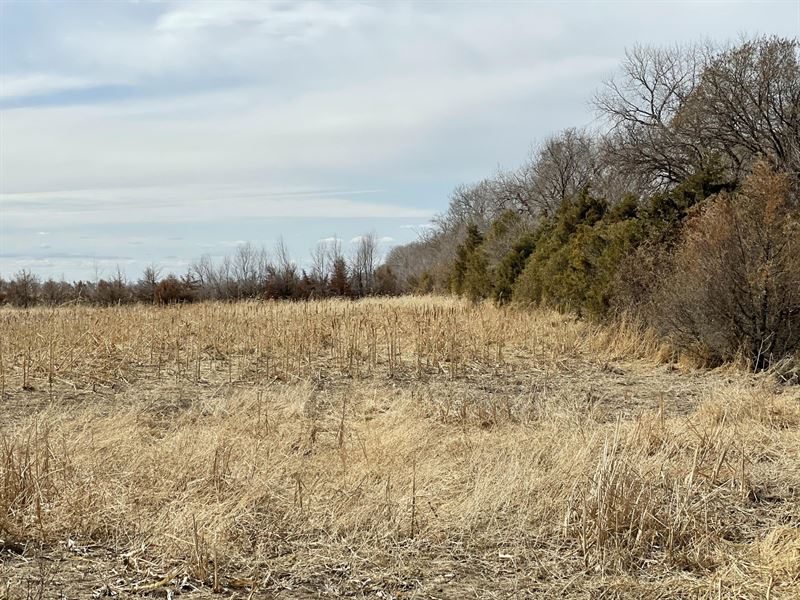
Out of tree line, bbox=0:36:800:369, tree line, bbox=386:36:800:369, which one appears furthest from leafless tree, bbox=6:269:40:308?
tree line, bbox=386:36:800:369

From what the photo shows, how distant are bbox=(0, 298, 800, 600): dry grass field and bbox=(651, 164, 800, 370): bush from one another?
129 centimetres

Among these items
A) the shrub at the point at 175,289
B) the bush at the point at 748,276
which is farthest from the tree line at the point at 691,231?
the shrub at the point at 175,289

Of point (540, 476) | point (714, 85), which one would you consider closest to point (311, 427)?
point (540, 476)

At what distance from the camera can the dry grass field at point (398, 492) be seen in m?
3.47

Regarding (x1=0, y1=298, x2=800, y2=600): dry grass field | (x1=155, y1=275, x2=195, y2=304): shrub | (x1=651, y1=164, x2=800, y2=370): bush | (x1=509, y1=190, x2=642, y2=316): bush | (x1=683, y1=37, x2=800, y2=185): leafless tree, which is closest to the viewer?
(x1=0, y1=298, x2=800, y2=600): dry grass field

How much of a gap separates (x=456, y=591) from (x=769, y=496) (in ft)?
8.11

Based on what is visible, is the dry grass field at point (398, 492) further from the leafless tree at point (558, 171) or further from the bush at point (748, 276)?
the leafless tree at point (558, 171)

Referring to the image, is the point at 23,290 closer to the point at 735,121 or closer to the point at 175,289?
the point at 175,289

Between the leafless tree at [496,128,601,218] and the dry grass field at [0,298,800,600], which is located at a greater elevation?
the leafless tree at [496,128,601,218]

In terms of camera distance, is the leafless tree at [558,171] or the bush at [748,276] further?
the leafless tree at [558,171]

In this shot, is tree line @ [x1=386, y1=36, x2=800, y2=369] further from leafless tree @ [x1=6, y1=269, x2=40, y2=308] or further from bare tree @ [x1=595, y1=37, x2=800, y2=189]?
leafless tree @ [x1=6, y1=269, x2=40, y2=308]

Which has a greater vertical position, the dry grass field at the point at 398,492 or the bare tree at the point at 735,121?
the bare tree at the point at 735,121

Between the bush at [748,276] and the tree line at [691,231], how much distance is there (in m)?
0.02

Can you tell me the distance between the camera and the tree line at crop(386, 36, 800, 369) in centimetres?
960
